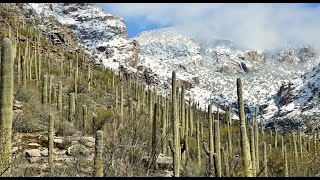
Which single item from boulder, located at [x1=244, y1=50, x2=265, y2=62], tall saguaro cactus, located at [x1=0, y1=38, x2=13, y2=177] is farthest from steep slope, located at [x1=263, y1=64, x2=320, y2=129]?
tall saguaro cactus, located at [x1=0, y1=38, x2=13, y2=177]

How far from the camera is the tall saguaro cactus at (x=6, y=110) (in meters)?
6.27

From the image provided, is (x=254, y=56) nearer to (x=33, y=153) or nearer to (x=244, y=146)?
(x=33, y=153)

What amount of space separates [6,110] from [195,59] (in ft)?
442

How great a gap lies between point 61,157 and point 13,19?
2111 cm

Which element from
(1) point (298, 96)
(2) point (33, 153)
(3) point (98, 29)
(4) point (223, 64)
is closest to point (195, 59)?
(4) point (223, 64)

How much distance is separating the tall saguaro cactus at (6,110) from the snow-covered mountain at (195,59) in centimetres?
6181

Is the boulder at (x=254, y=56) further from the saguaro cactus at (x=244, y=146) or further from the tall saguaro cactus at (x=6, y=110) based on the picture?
the tall saguaro cactus at (x=6, y=110)

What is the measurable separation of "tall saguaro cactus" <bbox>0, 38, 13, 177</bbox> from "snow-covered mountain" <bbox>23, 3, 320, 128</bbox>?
61815 millimetres

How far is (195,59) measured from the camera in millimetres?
140125

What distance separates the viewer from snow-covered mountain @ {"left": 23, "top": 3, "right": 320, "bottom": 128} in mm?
86375

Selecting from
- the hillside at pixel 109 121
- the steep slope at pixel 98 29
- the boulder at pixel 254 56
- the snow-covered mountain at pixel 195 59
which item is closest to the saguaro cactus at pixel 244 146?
the hillside at pixel 109 121

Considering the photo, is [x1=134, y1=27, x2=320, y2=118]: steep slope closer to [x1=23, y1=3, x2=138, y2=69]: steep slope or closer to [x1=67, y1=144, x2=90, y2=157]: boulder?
[x1=23, y1=3, x2=138, y2=69]: steep slope

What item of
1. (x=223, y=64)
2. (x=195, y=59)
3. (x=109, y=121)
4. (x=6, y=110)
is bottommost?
(x=109, y=121)

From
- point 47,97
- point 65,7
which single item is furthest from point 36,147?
point 65,7
